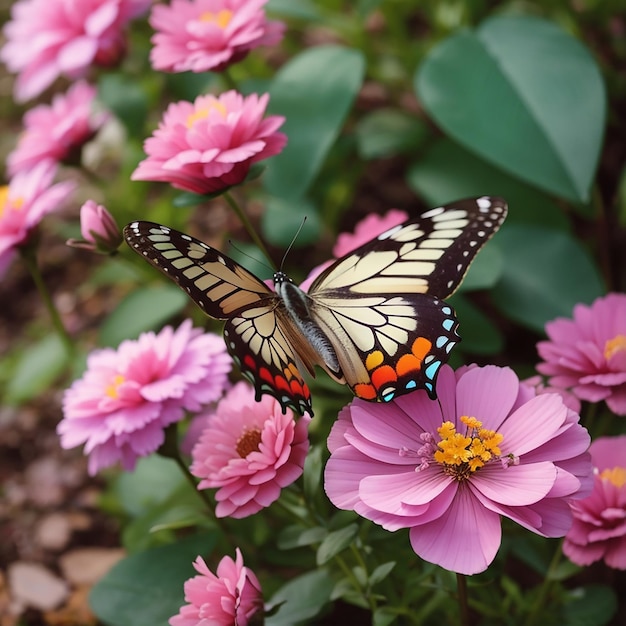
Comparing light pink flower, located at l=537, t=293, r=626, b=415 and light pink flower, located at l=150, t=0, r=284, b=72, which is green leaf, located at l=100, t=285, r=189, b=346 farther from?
light pink flower, located at l=537, t=293, r=626, b=415

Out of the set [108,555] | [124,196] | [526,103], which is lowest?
[108,555]

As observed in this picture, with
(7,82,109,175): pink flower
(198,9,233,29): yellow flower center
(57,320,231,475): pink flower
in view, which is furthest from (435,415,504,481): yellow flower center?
(7,82,109,175): pink flower

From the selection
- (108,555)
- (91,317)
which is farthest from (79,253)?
(108,555)

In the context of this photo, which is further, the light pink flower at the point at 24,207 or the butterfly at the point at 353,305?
the light pink flower at the point at 24,207

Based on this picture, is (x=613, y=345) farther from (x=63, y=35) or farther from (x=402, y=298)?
(x=63, y=35)

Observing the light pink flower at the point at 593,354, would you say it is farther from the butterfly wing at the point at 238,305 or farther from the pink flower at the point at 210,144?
the pink flower at the point at 210,144

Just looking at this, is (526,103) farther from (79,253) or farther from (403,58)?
(79,253)

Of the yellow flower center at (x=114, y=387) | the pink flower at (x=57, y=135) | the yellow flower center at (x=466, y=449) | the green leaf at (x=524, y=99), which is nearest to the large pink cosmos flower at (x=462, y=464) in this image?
the yellow flower center at (x=466, y=449)
